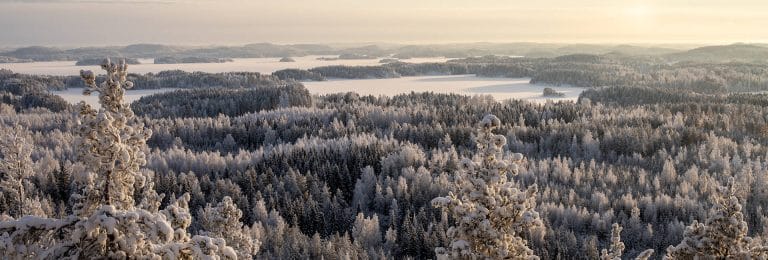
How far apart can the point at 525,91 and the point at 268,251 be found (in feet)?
128

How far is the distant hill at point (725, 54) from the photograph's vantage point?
3537 inches

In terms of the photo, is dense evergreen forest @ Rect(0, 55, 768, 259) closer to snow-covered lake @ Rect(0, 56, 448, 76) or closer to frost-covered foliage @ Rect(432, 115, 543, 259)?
frost-covered foliage @ Rect(432, 115, 543, 259)

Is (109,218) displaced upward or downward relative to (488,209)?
upward

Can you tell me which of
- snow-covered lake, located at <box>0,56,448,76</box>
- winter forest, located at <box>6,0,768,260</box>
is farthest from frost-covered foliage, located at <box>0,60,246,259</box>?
snow-covered lake, located at <box>0,56,448,76</box>

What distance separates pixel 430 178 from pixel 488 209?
8522 millimetres

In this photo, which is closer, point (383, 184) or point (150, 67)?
point (383, 184)

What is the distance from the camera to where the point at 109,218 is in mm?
2504

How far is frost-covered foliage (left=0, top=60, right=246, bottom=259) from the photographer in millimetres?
2545

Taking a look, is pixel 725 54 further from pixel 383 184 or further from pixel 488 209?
pixel 488 209

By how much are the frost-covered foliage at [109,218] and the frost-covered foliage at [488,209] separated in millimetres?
1453

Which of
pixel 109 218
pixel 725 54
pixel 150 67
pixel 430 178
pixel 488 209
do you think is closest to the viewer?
pixel 109 218

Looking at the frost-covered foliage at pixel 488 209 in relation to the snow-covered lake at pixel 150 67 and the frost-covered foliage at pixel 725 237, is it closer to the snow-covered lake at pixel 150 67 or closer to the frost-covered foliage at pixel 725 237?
the frost-covered foliage at pixel 725 237

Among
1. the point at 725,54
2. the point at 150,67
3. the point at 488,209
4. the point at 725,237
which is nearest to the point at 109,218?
the point at 488,209

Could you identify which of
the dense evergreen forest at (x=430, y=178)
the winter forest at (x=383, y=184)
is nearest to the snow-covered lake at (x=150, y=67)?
the winter forest at (x=383, y=184)
